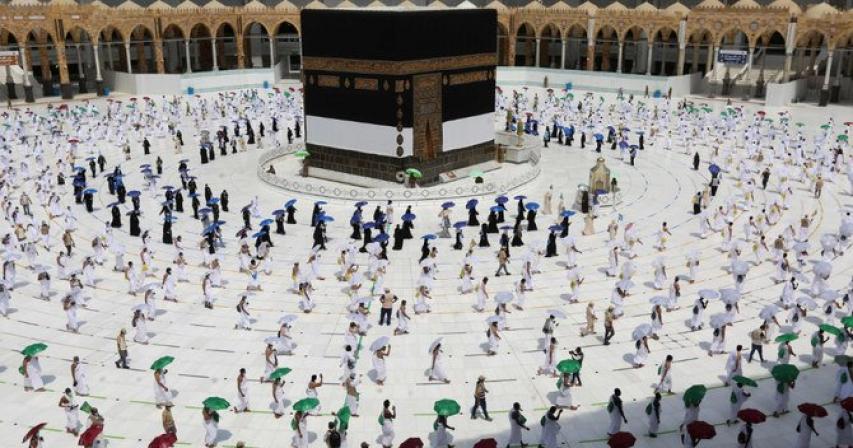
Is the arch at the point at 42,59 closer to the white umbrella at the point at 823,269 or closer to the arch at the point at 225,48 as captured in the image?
the arch at the point at 225,48

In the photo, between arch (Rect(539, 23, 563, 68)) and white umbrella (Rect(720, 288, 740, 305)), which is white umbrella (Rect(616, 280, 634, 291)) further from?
arch (Rect(539, 23, 563, 68))

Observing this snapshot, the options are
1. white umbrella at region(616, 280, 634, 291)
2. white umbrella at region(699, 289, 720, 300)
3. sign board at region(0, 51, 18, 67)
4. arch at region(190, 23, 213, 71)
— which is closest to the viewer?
white umbrella at region(699, 289, 720, 300)

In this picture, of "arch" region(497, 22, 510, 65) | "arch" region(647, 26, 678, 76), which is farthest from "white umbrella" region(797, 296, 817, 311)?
"arch" region(497, 22, 510, 65)

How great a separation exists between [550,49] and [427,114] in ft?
160

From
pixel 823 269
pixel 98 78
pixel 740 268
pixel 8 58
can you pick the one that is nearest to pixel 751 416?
pixel 740 268

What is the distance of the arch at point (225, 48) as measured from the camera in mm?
73062

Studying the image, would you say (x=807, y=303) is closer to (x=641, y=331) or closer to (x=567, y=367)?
(x=641, y=331)

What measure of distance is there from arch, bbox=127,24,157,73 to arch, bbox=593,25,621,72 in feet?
147

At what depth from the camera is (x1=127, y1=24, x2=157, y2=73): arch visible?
7056 cm

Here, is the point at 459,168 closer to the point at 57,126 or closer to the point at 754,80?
the point at 57,126

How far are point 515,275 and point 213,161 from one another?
22509 mm

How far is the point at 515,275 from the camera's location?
23.2 metres

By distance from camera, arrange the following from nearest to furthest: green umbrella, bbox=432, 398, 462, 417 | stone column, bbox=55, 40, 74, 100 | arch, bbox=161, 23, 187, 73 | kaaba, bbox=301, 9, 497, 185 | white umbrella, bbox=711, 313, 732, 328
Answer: green umbrella, bbox=432, 398, 462, 417 < white umbrella, bbox=711, 313, 732, 328 < kaaba, bbox=301, 9, 497, 185 < stone column, bbox=55, 40, 74, 100 < arch, bbox=161, 23, 187, 73

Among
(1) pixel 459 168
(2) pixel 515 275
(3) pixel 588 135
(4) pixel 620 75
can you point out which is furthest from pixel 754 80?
(2) pixel 515 275
